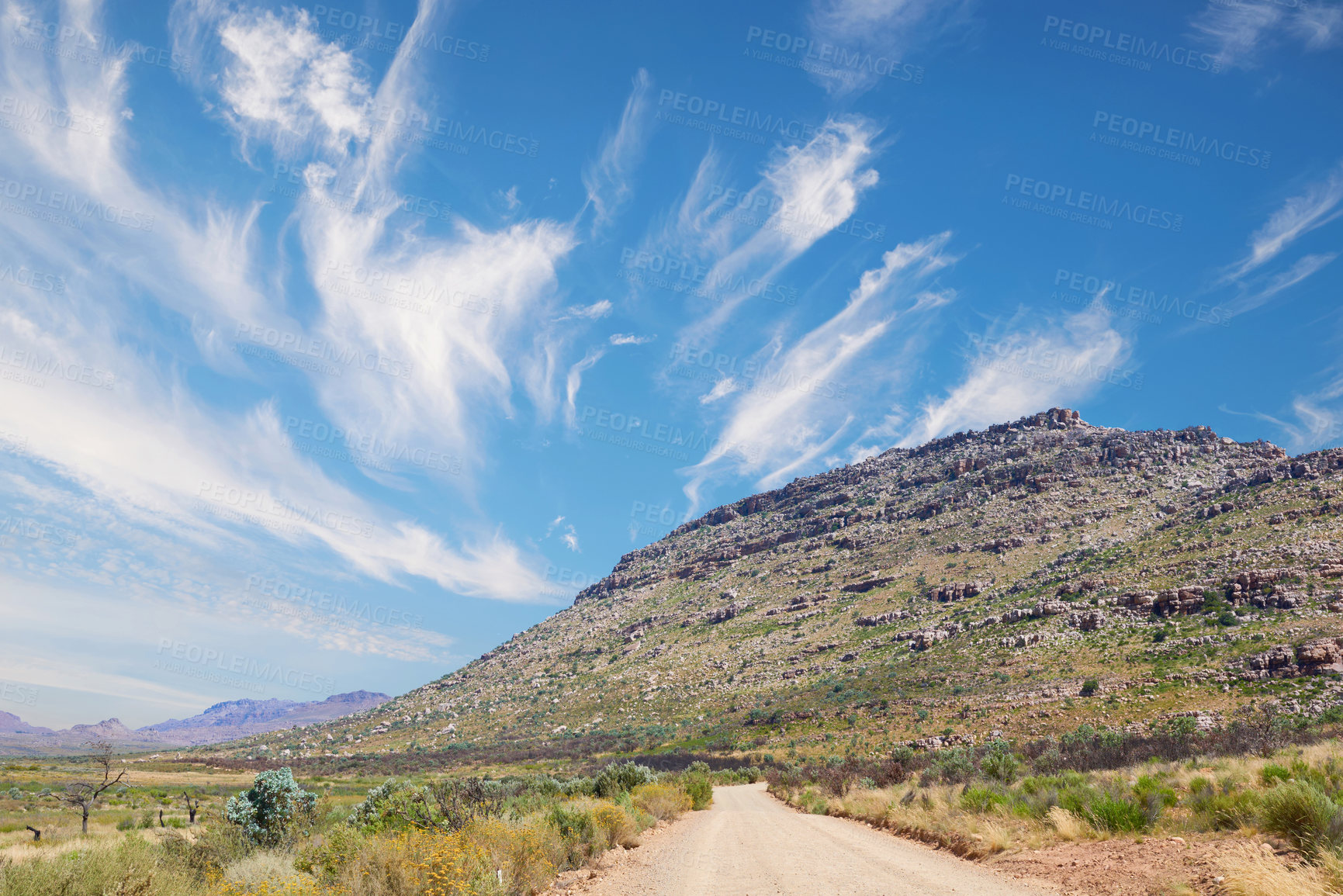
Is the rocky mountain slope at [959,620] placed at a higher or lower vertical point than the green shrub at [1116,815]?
higher

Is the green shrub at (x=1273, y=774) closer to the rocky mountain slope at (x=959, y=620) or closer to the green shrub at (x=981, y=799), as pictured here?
the green shrub at (x=981, y=799)

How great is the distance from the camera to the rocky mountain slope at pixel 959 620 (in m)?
40.6

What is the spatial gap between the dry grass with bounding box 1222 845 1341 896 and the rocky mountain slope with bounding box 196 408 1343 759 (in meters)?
34.9

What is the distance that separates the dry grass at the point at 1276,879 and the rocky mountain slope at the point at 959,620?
34864mm

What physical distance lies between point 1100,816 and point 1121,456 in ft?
325

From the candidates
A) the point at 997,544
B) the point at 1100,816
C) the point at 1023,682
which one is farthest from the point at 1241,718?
the point at 997,544

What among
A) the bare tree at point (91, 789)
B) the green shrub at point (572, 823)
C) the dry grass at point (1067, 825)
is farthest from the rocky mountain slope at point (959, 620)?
the bare tree at point (91, 789)

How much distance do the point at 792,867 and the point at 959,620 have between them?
57.8 m

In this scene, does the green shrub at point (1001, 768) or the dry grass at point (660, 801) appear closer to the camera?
the green shrub at point (1001, 768)

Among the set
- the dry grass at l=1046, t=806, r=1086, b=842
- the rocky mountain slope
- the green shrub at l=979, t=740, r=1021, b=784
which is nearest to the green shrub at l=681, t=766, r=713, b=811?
the green shrub at l=979, t=740, r=1021, b=784

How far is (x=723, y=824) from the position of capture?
62.4 ft

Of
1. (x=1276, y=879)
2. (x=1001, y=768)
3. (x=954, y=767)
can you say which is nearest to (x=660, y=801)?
(x=954, y=767)

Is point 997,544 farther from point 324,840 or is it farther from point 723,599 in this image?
point 324,840

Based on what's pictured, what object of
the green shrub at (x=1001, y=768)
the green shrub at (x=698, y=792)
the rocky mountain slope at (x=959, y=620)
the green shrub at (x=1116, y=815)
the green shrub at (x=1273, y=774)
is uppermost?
the rocky mountain slope at (x=959, y=620)
